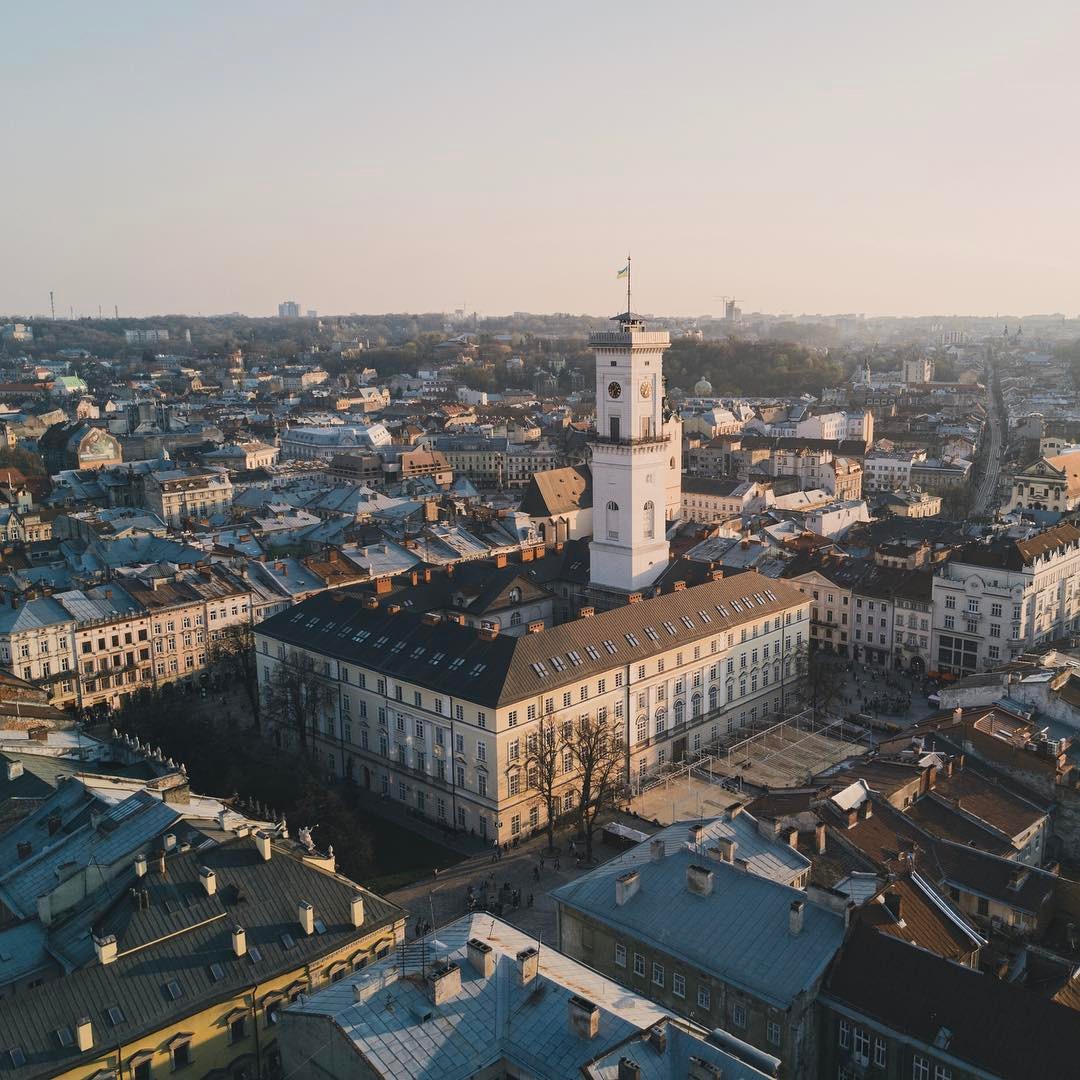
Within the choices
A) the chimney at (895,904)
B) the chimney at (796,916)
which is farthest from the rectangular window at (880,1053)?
the chimney at (895,904)

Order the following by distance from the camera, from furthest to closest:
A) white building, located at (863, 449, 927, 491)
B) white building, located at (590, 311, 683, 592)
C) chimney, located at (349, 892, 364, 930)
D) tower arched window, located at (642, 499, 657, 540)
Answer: white building, located at (863, 449, 927, 491), tower arched window, located at (642, 499, 657, 540), white building, located at (590, 311, 683, 592), chimney, located at (349, 892, 364, 930)

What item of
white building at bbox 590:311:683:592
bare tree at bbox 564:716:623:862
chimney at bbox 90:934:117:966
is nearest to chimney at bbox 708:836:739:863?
bare tree at bbox 564:716:623:862

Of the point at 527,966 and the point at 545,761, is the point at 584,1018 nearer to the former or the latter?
the point at 527,966

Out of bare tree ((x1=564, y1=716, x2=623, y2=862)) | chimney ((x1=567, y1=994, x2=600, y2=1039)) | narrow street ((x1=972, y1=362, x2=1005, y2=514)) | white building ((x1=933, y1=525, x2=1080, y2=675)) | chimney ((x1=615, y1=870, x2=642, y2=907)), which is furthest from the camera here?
narrow street ((x1=972, y1=362, x2=1005, y2=514))

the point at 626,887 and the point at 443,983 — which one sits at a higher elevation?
the point at 443,983

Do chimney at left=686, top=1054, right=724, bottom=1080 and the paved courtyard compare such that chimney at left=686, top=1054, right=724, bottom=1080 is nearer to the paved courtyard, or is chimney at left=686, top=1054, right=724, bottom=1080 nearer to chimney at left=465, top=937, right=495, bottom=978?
chimney at left=465, top=937, right=495, bottom=978

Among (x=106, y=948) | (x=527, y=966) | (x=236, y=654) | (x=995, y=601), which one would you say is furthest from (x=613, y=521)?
(x=527, y=966)
